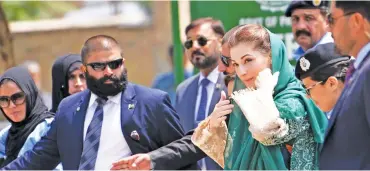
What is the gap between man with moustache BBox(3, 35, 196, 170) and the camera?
17.4 feet

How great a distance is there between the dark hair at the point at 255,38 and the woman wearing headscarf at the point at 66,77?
106 inches

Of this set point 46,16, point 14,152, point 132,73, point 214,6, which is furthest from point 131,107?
point 46,16

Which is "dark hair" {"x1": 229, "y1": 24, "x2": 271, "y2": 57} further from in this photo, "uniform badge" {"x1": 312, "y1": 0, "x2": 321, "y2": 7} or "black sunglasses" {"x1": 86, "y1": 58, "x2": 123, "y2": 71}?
"uniform badge" {"x1": 312, "y1": 0, "x2": 321, "y2": 7}

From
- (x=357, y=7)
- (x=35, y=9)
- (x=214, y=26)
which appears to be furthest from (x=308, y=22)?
(x=35, y=9)

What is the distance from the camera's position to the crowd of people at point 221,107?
12.6 ft

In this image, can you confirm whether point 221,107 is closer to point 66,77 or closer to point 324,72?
point 324,72

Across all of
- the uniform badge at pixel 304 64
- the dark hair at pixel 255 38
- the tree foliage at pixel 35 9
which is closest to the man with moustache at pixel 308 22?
the uniform badge at pixel 304 64

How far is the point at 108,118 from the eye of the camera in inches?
211

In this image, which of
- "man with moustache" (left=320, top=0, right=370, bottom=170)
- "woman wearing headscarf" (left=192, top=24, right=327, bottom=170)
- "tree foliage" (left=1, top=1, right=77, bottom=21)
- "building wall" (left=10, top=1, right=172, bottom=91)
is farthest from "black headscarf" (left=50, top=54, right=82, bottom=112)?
"tree foliage" (left=1, top=1, right=77, bottom=21)

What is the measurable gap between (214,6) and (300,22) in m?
1.47

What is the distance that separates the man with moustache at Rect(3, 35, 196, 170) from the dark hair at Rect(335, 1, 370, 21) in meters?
1.77

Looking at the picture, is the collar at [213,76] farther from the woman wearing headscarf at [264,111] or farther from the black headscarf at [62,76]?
the woman wearing headscarf at [264,111]

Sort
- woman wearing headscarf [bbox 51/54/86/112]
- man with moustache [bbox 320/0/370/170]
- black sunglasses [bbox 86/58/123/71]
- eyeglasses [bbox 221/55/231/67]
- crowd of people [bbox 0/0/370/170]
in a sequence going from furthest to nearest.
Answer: woman wearing headscarf [bbox 51/54/86/112], black sunglasses [bbox 86/58/123/71], eyeglasses [bbox 221/55/231/67], crowd of people [bbox 0/0/370/170], man with moustache [bbox 320/0/370/170]

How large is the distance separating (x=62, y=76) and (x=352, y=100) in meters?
3.59
